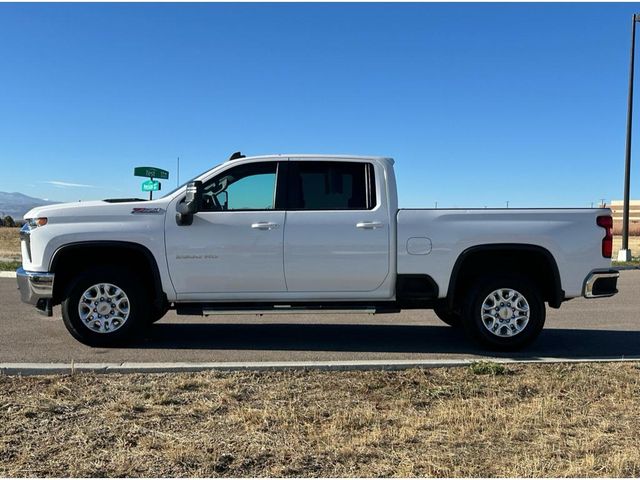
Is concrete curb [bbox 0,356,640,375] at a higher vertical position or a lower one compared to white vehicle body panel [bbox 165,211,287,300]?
lower

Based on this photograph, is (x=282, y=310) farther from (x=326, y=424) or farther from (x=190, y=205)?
(x=326, y=424)

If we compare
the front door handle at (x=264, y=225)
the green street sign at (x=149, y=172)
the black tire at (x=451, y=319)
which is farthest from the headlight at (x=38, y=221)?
the green street sign at (x=149, y=172)

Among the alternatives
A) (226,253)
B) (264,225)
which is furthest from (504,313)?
(226,253)

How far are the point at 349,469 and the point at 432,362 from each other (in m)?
2.51

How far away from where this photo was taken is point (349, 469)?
3162 mm

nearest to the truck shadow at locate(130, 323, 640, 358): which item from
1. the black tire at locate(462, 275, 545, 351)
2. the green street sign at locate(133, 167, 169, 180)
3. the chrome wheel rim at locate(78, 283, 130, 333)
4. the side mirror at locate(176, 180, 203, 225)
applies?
the black tire at locate(462, 275, 545, 351)

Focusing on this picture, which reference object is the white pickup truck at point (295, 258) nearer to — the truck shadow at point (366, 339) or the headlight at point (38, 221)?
the headlight at point (38, 221)

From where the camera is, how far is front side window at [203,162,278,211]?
633 cm

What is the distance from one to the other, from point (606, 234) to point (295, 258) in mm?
3367

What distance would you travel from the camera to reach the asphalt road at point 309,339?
5.97m

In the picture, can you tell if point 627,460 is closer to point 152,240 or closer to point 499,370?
point 499,370

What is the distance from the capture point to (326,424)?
3.84 m

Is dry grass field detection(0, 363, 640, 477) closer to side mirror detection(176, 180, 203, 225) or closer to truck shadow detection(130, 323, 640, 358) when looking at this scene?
truck shadow detection(130, 323, 640, 358)

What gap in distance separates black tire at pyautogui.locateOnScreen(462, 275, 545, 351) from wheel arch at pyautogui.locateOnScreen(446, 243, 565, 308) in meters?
0.21
